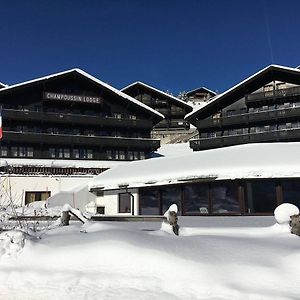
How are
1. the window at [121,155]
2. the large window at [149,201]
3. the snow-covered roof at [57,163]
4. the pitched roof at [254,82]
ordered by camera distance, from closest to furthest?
the large window at [149,201], the snow-covered roof at [57,163], the pitched roof at [254,82], the window at [121,155]

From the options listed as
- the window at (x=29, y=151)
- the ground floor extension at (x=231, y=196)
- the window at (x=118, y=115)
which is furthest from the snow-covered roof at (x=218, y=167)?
the window at (x=118, y=115)

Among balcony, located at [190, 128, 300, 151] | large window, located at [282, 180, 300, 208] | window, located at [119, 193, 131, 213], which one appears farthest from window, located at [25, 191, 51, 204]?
large window, located at [282, 180, 300, 208]

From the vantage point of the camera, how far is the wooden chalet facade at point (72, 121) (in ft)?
122

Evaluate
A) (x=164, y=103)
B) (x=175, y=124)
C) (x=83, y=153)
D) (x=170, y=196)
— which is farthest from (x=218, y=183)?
(x=175, y=124)

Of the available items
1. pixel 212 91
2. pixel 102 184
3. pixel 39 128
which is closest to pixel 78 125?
pixel 39 128

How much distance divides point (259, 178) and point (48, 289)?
1401 centimetres

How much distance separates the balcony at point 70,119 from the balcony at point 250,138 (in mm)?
5726

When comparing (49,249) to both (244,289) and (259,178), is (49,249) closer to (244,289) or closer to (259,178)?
(244,289)

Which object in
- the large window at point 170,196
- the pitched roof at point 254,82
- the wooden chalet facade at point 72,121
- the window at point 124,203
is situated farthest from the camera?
the pitched roof at point 254,82

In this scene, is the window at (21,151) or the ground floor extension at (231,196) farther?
the window at (21,151)

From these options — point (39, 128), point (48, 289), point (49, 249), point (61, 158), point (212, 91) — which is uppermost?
point (212, 91)

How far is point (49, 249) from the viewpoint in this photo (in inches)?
282

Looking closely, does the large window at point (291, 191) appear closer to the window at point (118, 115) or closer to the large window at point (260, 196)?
the large window at point (260, 196)

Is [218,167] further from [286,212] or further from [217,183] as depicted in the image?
[286,212]
